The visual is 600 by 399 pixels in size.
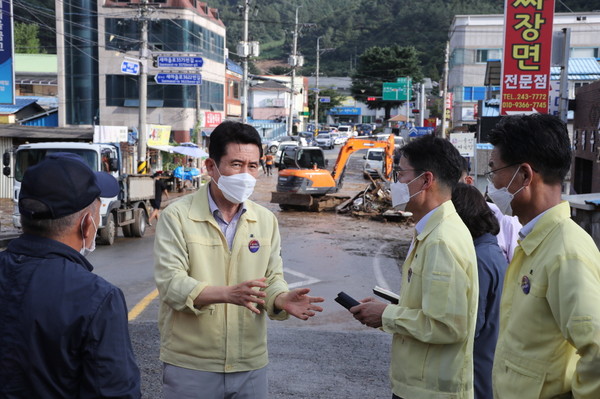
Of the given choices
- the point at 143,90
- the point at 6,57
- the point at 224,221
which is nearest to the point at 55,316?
the point at 224,221

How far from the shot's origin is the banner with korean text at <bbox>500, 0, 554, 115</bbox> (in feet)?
50.4

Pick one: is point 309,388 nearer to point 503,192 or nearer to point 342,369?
point 342,369

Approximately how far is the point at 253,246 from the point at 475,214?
1.66 metres

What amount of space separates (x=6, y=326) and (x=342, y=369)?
5174 mm

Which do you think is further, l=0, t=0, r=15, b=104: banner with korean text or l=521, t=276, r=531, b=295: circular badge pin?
l=0, t=0, r=15, b=104: banner with korean text

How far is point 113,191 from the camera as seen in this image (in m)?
3.34

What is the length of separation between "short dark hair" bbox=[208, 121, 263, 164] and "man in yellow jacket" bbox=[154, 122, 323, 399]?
48mm

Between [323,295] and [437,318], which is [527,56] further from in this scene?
[437,318]

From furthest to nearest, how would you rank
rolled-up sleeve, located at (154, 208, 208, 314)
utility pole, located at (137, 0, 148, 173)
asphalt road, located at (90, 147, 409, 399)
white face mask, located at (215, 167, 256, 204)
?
utility pole, located at (137, 0, 148, 173), asphalt road, located at (90, 147, 409, 399), white face mask, located at (215, 167, 256, 204), rolled-up sleeve, located at (154, 208, 208, 314)

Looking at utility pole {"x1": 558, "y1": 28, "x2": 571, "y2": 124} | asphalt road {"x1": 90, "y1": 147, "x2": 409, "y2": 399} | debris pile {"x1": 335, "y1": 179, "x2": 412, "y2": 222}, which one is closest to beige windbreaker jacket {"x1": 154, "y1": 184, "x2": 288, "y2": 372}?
asphalt road {"x1": 90, "y1": 147, "x2": 409, "y2": 399}

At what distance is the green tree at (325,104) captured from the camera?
4387 inches

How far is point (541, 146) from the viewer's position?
2965 mm

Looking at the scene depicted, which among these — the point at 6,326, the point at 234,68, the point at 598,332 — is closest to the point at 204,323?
the point at 6,326

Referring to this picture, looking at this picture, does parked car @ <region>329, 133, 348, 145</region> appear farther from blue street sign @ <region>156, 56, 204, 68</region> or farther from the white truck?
the white truck
